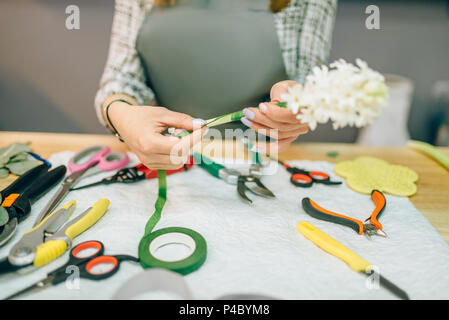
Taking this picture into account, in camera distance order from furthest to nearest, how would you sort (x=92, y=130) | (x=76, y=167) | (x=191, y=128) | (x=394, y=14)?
(x=92, y=130) → (x=394, y=14) → (x=76, y=167) → (x=191, y=128)

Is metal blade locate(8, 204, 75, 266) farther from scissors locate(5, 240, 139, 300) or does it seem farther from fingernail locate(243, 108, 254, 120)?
fingernail locate(243, 108, 254, 120)

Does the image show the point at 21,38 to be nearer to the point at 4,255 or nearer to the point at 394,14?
the point at 4,255

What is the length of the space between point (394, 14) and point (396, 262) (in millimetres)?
1128

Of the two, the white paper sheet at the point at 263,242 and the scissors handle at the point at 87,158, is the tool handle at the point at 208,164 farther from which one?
the scissors handle at the point at 87,158

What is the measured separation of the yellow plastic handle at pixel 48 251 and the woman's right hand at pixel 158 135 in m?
0.17

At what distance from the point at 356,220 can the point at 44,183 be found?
51 cm

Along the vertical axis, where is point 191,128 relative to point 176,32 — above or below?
below

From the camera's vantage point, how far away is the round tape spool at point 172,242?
381 mm

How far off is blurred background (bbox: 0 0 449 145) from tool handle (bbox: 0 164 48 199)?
2.78 ft

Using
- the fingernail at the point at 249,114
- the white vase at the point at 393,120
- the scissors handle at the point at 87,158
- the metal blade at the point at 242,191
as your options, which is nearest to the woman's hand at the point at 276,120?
the fingernail at the point at 249,114

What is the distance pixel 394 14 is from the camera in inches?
47.3

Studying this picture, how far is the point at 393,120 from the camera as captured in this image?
113 cm
